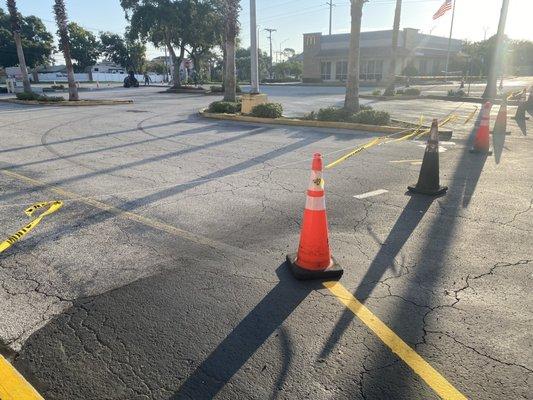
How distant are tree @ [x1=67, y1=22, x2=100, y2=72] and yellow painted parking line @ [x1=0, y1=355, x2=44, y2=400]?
296 ft

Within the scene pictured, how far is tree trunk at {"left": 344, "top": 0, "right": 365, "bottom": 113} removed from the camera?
14.0 meters

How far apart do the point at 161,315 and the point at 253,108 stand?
1286 centimetres

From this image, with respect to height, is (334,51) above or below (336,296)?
above

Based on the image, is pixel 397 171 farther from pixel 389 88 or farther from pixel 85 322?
pixel 389 88

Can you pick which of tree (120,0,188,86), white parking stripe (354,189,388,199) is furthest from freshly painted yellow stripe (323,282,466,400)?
tree (120,0,188,86)

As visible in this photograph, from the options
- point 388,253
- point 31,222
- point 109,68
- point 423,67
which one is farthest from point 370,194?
point 109,68

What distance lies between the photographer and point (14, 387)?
2.41m

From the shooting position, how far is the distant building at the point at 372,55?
52.8 meters

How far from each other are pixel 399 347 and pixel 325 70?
5965 centimetres

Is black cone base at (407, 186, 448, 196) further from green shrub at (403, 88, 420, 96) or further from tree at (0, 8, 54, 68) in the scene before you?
tree at (0, 8, 54, 68)

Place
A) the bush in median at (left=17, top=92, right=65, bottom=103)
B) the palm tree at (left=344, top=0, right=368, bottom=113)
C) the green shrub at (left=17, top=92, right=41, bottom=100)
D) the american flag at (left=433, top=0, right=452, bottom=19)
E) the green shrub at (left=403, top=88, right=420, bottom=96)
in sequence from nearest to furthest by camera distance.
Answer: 1. the palm tree at (left=344, top=0, right=368, bottom=113)
2. the bush in median at (left=17, top=92, right=65, bottom=103)
3. the green shrub at (left=17, top=92, right=41, bottom=100)
4. the green shrub at (left=403, top=88, right=420, bottom=96)
5. the american flag at (left=433, top=0, right=452, bottom=19)

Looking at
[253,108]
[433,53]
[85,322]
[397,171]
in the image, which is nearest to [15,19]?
[253,108]

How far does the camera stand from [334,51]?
189ft

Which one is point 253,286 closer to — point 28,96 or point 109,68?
point 28,96
